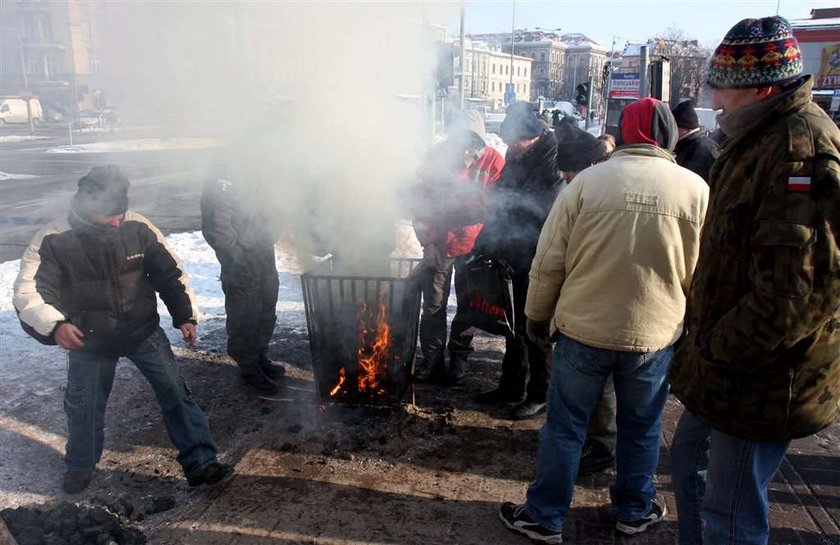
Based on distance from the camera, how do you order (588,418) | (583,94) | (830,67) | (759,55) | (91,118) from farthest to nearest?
(830,67), (583,94), (91,118), (588,418), (759,55)

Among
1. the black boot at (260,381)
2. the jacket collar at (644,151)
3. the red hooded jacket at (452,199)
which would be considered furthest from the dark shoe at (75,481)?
the jacket collar at (644,151)

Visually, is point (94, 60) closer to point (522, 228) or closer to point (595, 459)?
point (522, 228)

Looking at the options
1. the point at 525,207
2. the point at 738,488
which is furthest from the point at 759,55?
the point at 525,207

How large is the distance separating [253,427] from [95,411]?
3.02 feet

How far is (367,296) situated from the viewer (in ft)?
11.3

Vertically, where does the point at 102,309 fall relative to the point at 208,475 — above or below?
above

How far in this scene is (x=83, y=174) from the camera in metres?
13.9

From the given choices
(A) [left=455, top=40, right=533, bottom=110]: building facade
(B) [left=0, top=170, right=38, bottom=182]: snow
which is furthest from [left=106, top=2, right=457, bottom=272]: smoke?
(B) [left=0, top=170, right=38, bottom=182]: snow

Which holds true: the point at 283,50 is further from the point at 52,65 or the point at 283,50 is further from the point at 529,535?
the point at 529,535

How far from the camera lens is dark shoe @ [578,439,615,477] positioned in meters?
3.04

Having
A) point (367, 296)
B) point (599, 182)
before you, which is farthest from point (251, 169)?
point (599, 182)

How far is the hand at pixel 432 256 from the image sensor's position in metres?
4.18

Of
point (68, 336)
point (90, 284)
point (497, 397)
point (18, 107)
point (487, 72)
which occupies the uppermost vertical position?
point (487, 72)

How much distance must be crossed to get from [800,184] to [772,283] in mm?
263
